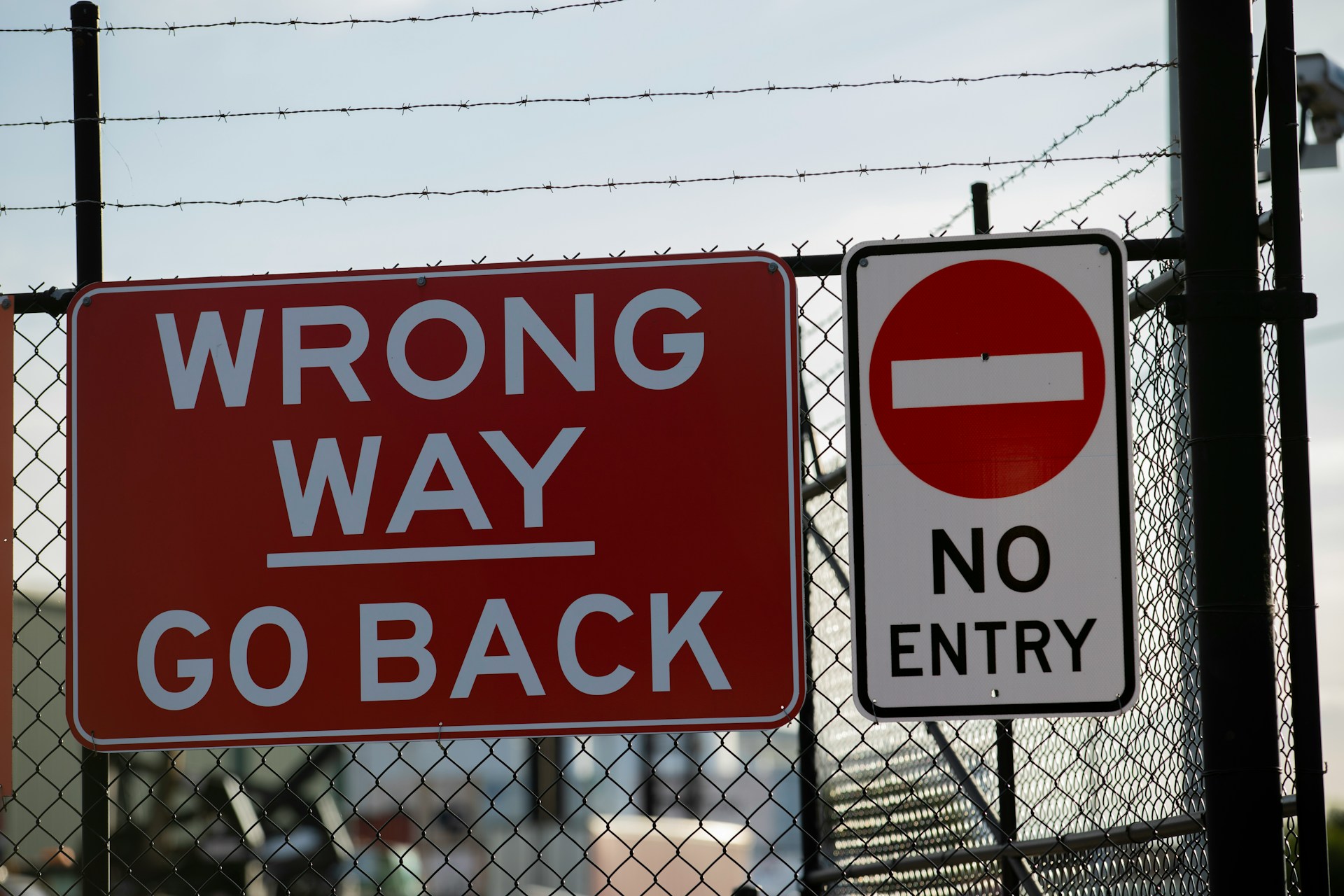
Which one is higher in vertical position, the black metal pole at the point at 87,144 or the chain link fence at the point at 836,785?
the black metal pole at the point at 87,144

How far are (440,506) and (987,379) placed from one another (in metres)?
1.10

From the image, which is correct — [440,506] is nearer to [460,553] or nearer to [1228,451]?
[460,553]

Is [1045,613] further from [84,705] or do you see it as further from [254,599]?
[84,705]

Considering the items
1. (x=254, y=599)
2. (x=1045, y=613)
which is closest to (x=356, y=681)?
(x=254, y=599)

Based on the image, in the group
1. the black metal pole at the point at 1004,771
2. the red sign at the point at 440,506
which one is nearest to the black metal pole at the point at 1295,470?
the black metal pole at the point at 1004,771

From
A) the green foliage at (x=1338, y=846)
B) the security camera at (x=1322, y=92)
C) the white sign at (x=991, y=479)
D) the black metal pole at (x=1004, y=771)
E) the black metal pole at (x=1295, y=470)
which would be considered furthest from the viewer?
the green foliage at (x=1338, y=846)

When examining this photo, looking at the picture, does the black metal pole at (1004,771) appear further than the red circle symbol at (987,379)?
Yes

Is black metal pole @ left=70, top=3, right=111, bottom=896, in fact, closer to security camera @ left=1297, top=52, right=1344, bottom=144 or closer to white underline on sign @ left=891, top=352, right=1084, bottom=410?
white underline on sign @ left=891, top=352, right=1084, bottom=410

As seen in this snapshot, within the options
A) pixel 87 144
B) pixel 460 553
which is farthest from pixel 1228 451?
pixel 87 144

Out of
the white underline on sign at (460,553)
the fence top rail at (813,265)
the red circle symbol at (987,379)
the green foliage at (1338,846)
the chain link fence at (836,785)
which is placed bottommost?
the green foliage at (1338,846)

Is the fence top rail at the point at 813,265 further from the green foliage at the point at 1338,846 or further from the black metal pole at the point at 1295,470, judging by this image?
the green foliage at the point at 1338,846

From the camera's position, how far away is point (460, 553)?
2.48m

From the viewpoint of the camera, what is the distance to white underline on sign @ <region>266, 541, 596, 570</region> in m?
2.47

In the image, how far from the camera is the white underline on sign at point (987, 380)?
2162mm
